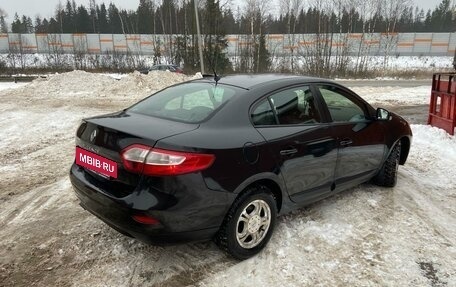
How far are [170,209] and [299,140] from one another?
4.90 feet

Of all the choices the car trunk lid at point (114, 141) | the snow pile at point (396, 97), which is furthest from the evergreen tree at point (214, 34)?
the car trunk lid at point (114, 141)

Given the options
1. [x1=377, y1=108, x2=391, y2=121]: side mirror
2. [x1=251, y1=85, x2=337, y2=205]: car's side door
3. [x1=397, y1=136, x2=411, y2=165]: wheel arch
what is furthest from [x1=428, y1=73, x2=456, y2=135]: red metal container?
[x1=251, y1=85, x2=337, y2=205]: car's side door

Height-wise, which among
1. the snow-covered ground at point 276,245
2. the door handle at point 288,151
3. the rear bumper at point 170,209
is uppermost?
the door handle at point 288,151

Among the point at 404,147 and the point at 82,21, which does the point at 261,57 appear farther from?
the point at 82,21

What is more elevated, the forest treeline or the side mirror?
the forest treeline

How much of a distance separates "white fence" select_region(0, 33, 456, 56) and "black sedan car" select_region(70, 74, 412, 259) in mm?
34022

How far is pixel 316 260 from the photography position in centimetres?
349

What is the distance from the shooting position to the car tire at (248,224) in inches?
129

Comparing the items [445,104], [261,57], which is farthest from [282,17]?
[445,104]

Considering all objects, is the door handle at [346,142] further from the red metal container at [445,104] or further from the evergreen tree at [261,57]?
the evergreen tree at [261,57]

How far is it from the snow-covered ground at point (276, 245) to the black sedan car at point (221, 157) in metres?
0.31

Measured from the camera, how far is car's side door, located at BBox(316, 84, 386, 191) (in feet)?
14.0

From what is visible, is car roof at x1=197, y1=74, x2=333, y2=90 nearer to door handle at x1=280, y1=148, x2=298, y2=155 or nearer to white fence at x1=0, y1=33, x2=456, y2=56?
door handle at x1=280, y1=148, x2=298, y2=155

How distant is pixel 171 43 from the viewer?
39438mm
